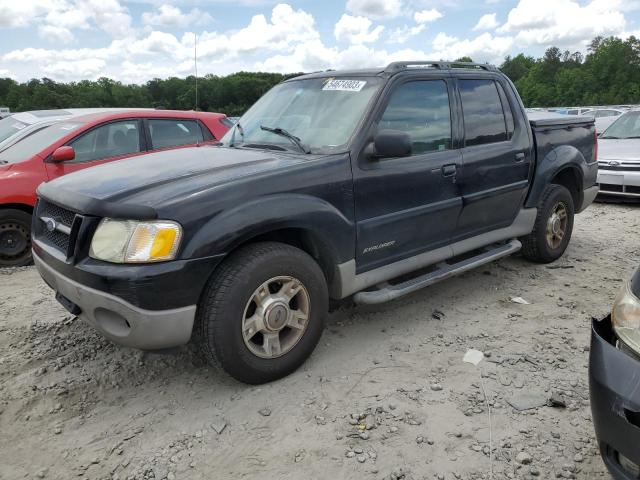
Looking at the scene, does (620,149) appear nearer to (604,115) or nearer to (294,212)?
(294,212)

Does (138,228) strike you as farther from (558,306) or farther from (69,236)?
(558,306)

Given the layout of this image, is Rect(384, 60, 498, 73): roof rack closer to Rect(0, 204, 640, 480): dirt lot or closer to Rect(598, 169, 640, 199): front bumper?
Rect(0, 204, 640, 480): dirt lot

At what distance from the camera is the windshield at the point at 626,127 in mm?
9148

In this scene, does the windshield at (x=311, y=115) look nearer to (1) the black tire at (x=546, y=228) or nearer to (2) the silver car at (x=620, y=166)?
(1) the black tire at (x=546, y=228)

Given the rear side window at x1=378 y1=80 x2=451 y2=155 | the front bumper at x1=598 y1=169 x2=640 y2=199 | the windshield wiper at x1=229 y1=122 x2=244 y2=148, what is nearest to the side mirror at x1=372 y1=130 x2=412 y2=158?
the rear side window at x1=378 y1=80 x2=451 y2=155

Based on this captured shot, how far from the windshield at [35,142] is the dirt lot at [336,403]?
7.53 ft

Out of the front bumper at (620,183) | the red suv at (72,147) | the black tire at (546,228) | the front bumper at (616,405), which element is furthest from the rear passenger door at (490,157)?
the front bumper at (620,183)

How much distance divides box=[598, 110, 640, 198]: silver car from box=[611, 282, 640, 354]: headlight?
684cm

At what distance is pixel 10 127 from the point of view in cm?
734

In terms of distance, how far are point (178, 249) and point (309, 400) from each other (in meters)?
1.12

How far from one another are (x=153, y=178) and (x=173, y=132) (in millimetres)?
3694

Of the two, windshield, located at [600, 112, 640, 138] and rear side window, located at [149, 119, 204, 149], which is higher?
rear side window, located at [149, 119, 204, 149]

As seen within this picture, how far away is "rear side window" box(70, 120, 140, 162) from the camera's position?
586 centimetres

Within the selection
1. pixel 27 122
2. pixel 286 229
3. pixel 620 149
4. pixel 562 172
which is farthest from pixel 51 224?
pixel 620 149
